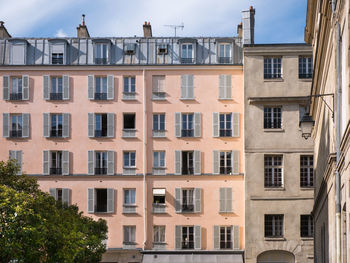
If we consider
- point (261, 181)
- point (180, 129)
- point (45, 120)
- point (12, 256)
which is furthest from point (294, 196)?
point (12, 256)

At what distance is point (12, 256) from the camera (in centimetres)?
2530

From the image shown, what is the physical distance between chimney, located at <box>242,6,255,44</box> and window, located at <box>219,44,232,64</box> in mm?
1873

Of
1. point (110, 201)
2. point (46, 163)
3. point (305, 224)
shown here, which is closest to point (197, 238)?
point (110, 201)

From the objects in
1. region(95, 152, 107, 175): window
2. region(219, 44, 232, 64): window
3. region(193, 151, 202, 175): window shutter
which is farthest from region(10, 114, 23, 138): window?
region(219, 44, 232, 64): window

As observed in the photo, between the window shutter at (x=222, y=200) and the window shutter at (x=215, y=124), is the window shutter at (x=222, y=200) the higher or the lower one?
the lower one

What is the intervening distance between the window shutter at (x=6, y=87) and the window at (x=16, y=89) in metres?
0.30

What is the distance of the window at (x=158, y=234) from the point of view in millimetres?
51312

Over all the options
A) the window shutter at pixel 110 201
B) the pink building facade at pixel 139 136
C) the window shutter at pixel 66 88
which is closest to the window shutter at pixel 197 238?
the pink building facade at pixel 139 136

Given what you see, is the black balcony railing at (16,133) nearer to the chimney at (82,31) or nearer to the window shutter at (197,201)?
the chimney at (82,31)

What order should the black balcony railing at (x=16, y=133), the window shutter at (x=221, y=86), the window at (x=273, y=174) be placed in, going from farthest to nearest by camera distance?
the black balcony railing at (x=16, y=133)
the window shutter at (x=221, y=86)
the window at (x=273, y=174)

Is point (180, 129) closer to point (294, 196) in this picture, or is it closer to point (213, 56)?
point (213, 56)

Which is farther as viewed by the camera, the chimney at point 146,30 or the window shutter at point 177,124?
the chimney at point 146,30

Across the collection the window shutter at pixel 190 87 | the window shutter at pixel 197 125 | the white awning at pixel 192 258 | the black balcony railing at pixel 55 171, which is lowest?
the white awning at pixel 192 258

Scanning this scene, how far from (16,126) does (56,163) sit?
4222 mm
